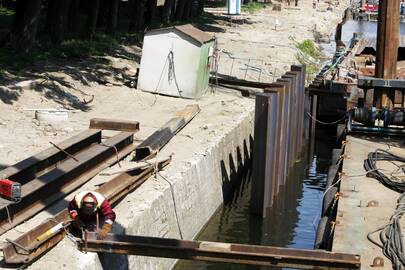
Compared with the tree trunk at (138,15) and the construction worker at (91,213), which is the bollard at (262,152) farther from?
the tree trunk at (138,15)

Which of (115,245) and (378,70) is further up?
(378,70)

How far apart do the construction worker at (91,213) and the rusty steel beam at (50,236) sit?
0.26m

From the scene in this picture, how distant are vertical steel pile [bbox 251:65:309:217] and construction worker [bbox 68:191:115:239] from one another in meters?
5.96

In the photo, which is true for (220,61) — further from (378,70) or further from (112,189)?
(112,189)

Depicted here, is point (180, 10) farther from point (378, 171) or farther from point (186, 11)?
point (378, 171)

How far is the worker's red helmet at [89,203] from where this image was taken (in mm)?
10312

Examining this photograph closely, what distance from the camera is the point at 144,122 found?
61.3 feet

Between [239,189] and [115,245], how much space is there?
9179 millimetres

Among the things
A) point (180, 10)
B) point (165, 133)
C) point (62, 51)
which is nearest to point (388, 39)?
point (165, 133)

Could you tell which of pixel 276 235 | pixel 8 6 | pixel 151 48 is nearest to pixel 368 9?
pixel 8 6

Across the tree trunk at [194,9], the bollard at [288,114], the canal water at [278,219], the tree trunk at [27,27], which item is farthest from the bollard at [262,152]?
the tree trunk at [194,9]

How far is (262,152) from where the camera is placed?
16.1 m

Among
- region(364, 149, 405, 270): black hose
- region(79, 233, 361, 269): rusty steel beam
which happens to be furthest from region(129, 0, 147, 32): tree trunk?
region(79, 233, 361, 269): rusty steel beam

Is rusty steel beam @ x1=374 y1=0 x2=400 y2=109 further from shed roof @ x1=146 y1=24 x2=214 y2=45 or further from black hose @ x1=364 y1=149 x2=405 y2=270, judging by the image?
black hose @ x1=364 y1=149 x2=405 y2=270
